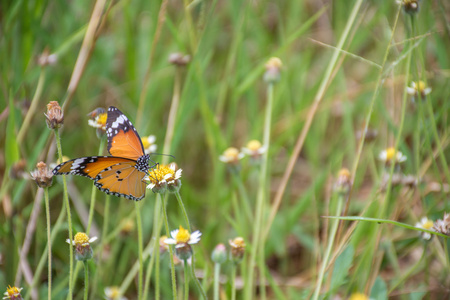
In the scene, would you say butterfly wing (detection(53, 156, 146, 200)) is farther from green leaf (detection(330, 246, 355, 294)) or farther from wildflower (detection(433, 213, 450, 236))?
wildflower (detection(433, 213, 450, 236))

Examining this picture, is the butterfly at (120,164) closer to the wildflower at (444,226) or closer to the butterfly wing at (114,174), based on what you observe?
the butterfly wing at (114,174)

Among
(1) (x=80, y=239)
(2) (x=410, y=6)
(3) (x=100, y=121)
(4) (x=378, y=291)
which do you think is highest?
(2) (x=410, y=6)

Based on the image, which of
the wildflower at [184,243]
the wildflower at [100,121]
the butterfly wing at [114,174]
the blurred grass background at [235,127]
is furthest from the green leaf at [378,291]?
the wildflower at [100,121]

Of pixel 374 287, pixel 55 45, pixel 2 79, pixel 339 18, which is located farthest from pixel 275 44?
pixel 374 287

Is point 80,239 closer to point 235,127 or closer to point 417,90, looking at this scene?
point 417,90

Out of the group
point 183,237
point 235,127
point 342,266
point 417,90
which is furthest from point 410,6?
point 235,127

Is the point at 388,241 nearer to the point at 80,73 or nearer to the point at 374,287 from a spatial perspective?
the point at 374,287

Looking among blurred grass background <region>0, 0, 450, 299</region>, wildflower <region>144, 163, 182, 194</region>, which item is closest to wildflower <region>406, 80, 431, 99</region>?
blurred grass background <region>0, 0, 450, 299</region>
